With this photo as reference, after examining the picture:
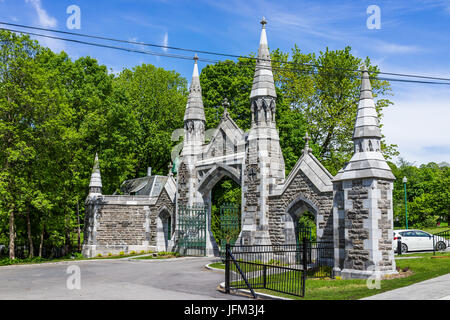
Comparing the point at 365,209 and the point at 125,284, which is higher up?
the point at 365,209

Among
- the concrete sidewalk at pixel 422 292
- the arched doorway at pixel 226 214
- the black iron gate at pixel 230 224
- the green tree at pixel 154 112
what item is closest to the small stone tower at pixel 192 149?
the arched doorway at pixel 226 214

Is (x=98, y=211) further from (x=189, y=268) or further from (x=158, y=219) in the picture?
(x=189, y=268)

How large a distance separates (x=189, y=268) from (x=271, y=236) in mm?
3859

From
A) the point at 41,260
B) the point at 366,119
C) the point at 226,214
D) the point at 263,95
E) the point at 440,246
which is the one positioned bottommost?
the point at 41,260

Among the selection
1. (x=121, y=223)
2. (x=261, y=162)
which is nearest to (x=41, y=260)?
(x=121, y=223)

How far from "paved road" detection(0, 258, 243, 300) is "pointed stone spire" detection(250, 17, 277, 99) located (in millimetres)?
8442

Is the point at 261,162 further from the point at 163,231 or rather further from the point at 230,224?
the point at 163,231

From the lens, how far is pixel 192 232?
23328 millimetres

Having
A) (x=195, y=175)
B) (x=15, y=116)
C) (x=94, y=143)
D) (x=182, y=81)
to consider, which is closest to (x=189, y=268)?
(x=195, y=175)

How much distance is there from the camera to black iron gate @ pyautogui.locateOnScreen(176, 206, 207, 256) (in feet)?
76.0

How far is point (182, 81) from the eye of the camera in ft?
145

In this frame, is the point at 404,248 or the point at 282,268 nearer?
the point at 282,268

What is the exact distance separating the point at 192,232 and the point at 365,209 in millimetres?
12135
